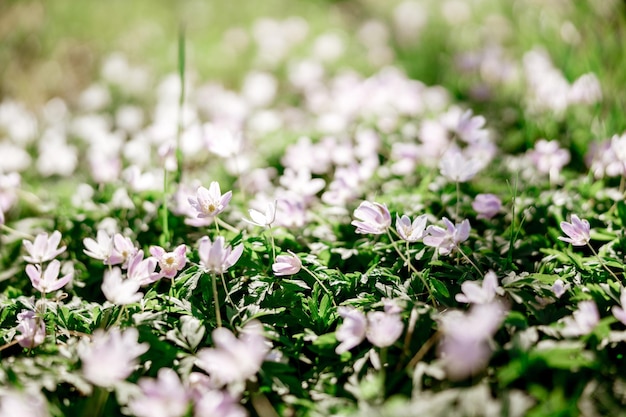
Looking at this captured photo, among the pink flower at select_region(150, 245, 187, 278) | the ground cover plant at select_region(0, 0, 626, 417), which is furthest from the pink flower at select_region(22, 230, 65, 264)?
the pink flower at select_region(150, 245, 187, 278)

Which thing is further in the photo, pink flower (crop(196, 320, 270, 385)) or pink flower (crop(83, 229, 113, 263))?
pink flower (crop(83, 229, 113, 263))

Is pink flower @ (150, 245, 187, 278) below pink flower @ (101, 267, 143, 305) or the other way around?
below

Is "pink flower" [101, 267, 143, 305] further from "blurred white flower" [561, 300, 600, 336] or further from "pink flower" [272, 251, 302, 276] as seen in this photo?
"blurred white flower" [561, 300, 600, 336]

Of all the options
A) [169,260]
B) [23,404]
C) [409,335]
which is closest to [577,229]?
[409,335]

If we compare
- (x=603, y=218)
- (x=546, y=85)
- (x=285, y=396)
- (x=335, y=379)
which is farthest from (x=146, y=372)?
(x=546, y=85)

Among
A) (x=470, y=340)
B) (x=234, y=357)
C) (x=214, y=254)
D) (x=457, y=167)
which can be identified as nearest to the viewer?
(x=470, y=340)

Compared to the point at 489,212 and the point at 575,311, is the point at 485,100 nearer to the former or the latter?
the point at 489,212

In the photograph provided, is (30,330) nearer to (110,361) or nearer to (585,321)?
(110,361)
